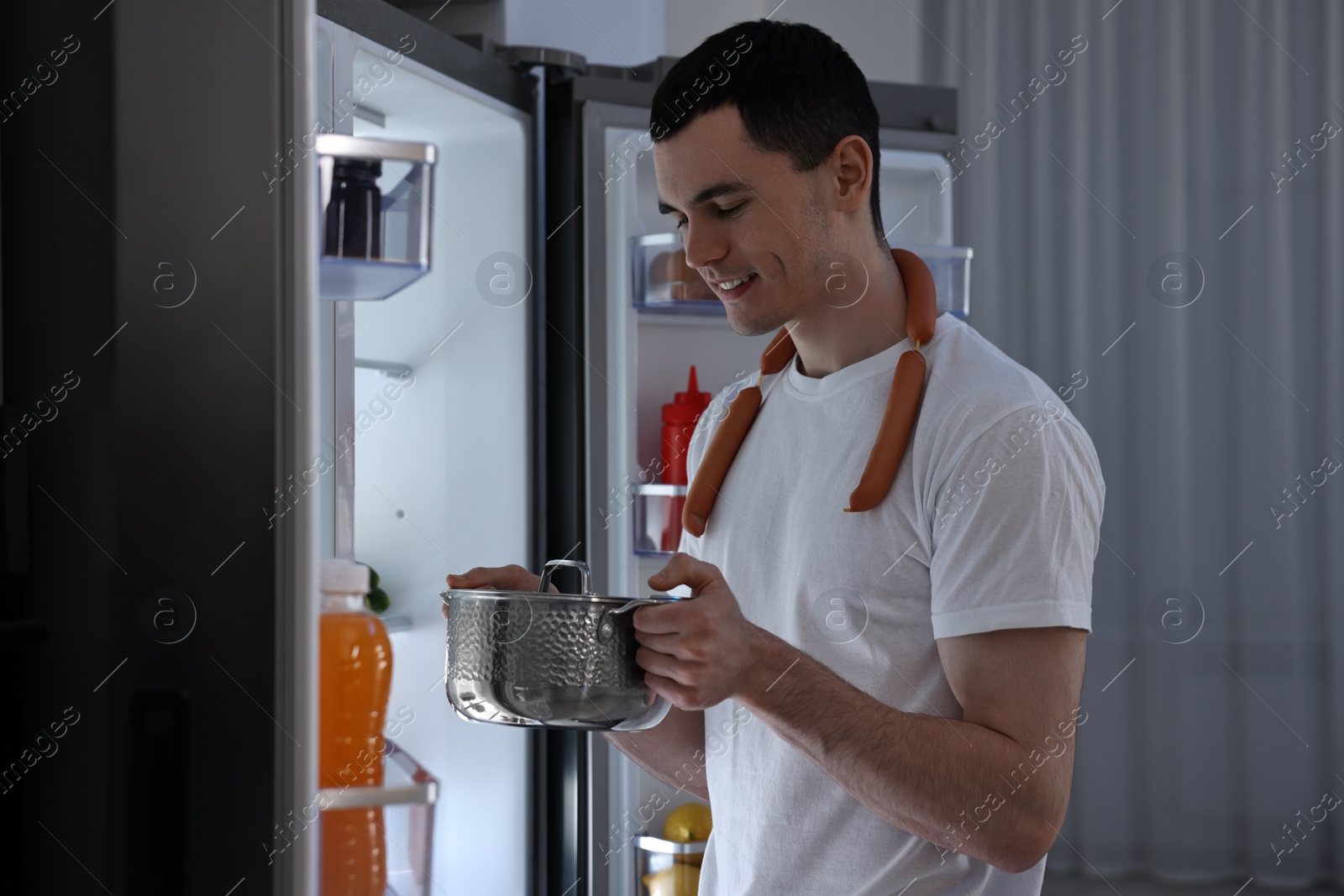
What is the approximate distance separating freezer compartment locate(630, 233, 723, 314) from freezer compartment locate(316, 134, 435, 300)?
541 mm

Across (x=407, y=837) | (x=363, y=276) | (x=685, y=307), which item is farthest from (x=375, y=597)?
(x=685, y=307)

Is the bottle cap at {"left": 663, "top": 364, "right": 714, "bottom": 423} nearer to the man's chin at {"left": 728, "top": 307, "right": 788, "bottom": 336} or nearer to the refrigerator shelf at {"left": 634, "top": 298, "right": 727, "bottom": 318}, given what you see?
the refrigerator shelf at {"left": 634, "top": 298, "right": 727, "bottom": 318}

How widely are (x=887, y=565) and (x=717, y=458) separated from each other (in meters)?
0.30

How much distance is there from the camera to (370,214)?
1.49 meters

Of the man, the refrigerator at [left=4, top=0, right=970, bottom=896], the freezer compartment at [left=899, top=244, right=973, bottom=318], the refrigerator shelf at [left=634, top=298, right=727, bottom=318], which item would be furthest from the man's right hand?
the freezer compartment at [left=899, top=244, right=973, bottom=318]

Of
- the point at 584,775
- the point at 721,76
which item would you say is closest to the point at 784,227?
the point at 721,76

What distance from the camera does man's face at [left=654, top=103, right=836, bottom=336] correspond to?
46.8 inches

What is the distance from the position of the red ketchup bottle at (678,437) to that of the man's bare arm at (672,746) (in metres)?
0.70

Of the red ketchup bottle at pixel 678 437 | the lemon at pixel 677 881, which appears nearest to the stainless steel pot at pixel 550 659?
the red ketchup bottle at pixel 678 437

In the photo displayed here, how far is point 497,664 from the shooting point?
84 cm

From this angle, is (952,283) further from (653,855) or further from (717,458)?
(653,855)

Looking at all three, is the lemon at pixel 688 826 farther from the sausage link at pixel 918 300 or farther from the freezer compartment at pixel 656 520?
the sausage link at pixel 918 300

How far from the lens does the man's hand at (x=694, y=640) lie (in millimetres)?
851

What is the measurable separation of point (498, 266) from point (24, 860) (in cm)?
121
